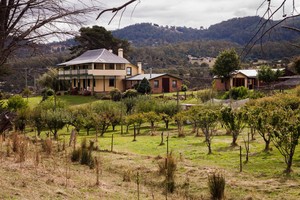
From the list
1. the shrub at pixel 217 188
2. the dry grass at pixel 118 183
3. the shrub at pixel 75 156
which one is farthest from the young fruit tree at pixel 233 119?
the shrub at pixel 217 188

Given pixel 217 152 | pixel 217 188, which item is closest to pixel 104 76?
pixel 217 152

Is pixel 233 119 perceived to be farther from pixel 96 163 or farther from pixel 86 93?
pixel 86 93

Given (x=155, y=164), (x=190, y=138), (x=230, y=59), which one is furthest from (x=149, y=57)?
(x=155, y=164)

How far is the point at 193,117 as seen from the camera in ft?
63.1

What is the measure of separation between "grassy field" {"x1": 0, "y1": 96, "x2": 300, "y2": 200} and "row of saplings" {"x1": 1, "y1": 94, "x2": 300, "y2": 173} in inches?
27.8

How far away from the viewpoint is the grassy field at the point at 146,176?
24.6ft

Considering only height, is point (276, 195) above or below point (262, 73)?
below

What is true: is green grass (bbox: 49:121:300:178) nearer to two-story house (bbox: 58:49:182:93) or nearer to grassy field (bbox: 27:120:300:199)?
grassy field (bbox: 27:120:300:199)

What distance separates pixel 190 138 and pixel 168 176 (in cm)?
805

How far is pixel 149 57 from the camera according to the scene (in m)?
83.3

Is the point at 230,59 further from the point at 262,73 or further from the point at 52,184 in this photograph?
the point at 52,184

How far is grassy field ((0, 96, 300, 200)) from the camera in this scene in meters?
7.51

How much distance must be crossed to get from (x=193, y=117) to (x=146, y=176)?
368 inches

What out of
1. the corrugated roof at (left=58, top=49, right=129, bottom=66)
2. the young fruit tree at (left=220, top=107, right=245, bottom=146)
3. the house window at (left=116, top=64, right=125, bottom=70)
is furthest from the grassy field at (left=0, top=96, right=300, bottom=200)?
the house window at (left=116, top=64, right=125, bottom=70)
